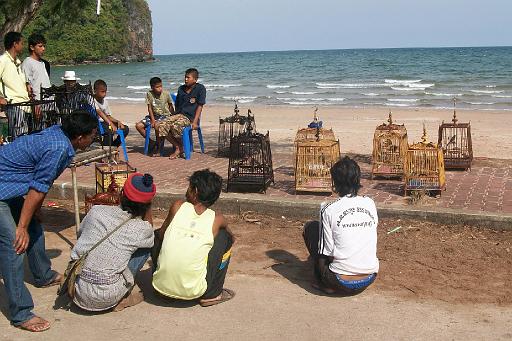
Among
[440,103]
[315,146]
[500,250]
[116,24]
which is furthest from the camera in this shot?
[116,24]

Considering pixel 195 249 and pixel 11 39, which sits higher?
pixel 11 39

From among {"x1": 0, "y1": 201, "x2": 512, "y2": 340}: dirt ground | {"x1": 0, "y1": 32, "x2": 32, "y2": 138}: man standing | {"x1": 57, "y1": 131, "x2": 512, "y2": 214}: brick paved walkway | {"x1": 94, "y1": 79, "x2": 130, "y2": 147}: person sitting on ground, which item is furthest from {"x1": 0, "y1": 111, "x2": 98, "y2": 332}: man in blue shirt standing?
{"x1": 94, "y1": 79, "x2": 130, "y2": 147}: person sitting on ground

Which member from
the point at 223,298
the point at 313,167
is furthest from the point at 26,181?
the point at 313,167

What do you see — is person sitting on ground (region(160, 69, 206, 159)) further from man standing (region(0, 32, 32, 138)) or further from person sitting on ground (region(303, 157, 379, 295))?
person sitting on ground (region(303, 157, 379, 295))

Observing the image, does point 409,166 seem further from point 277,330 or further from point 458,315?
point 277,330

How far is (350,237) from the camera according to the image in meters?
5.32

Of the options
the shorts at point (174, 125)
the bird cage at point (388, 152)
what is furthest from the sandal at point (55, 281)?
the shorts at point (174, 125)

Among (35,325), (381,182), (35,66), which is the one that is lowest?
(35,325)

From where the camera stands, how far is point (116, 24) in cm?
9750

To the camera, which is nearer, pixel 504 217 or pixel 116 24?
pixel 504 217

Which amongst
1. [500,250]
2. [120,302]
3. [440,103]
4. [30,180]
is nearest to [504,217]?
[500,250]

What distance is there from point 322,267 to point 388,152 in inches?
180

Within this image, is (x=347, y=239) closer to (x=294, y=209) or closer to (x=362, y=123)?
(x=294, y=209)

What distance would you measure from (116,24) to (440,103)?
256ft
